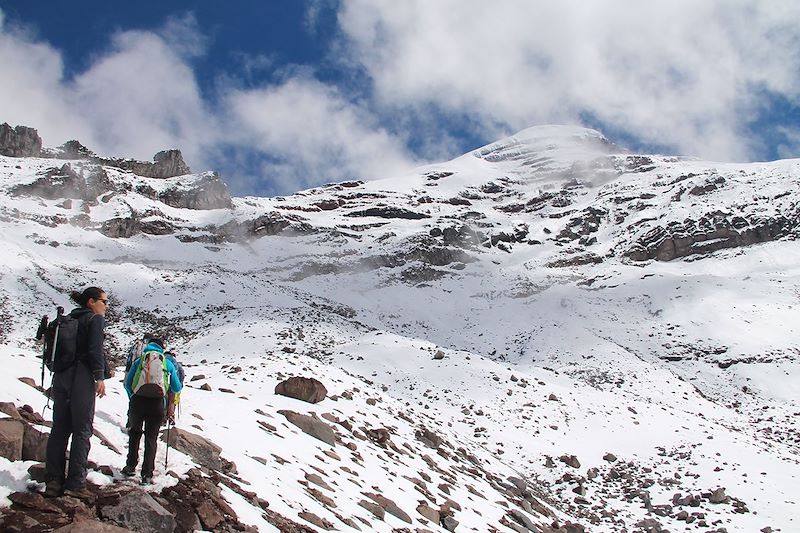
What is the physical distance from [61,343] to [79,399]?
680 mm

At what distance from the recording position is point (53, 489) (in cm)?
571

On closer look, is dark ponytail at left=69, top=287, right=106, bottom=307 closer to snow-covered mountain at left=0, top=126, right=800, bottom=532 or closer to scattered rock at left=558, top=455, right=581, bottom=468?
snow-covered mountain at left=0, top=126, right=800, bottom=532

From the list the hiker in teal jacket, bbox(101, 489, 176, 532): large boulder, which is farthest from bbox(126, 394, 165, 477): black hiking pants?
bbox(101, 489, 176, 532): large boulder

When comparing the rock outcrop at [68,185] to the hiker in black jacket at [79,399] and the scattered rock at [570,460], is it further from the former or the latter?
the hiker in black jacket at [79,399]

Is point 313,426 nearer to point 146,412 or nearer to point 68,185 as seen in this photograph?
point 146,412

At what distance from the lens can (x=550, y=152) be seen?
534ft

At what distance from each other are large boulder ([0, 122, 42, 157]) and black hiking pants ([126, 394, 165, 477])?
110192 millimetres

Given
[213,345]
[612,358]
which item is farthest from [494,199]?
[213,345]

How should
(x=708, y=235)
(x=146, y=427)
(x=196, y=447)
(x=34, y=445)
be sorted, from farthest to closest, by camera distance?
(x=708, y=235)
(x=196, y=447)
(x=146, y=427)
(x=34, y=445)

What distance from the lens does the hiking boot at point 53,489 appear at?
5.66 meters

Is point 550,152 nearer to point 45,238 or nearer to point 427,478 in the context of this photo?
point 45,238

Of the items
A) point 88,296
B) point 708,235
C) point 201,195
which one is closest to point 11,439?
point 88,296

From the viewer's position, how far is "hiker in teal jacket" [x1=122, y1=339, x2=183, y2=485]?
6.84 meters

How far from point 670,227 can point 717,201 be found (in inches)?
494
